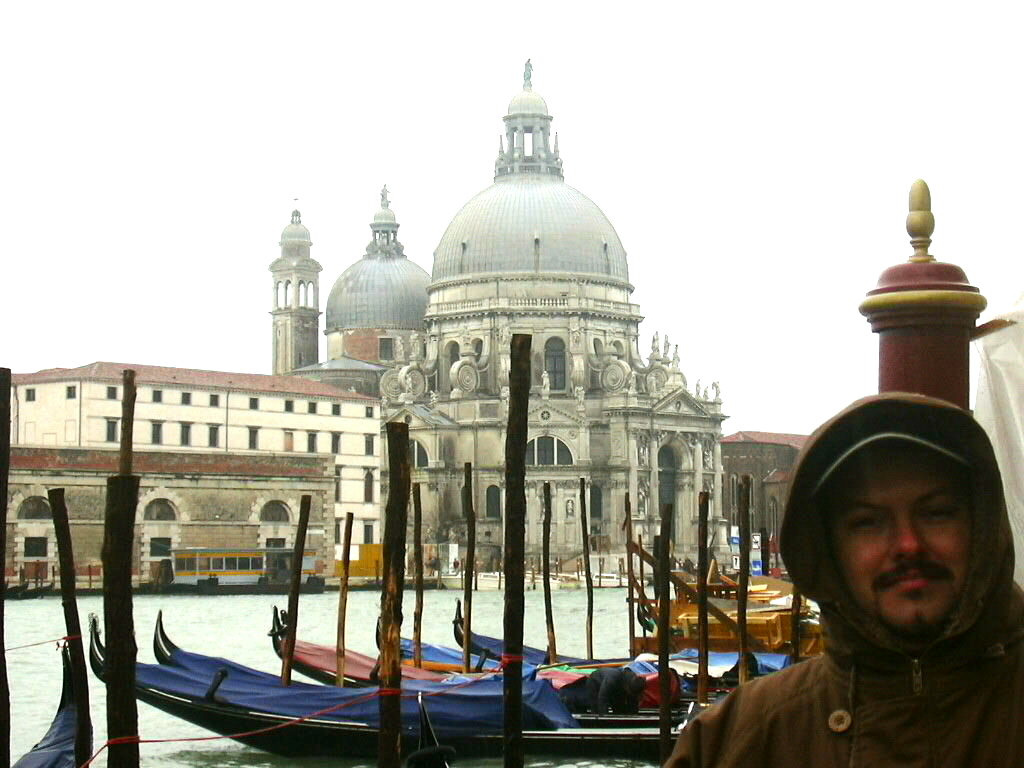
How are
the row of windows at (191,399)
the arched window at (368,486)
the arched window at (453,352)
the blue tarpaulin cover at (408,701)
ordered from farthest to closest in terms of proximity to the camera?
1. the arched window at (453,352)
2. the arched window at (368,486)
3. the row of windows at (191,399)
4. the blue tarpaulin cover at (408,701)

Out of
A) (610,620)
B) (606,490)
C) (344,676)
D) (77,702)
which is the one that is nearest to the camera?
(77,702)

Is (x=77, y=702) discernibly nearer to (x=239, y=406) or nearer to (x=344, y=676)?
(x=344, y=676)

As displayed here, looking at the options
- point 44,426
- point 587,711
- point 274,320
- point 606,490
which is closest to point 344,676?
point 587,711

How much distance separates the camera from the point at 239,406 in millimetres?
59031

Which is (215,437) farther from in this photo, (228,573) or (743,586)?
(743,586)

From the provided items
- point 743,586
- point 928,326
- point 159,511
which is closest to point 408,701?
point 743,586

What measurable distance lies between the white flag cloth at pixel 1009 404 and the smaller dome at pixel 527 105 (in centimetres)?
7061

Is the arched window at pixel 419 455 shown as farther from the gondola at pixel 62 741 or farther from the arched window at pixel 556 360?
the gondola at pixel 62 741

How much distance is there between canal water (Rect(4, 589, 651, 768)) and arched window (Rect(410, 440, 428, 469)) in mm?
11060

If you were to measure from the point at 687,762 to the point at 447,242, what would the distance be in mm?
70219

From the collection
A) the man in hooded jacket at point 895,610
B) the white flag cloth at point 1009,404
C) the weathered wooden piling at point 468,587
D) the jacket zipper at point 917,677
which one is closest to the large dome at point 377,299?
the weathered wooden piling at point 468,587

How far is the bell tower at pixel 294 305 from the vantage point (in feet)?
266

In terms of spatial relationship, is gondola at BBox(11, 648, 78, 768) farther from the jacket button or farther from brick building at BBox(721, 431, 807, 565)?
brick building at BBox(721, 431, 807, 565)

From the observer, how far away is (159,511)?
49281 millimetres
